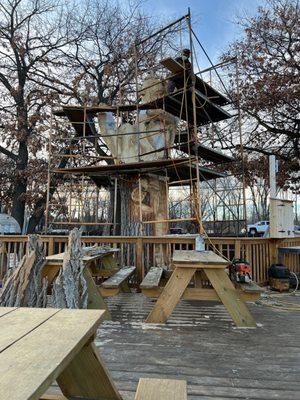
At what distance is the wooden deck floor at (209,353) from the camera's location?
9.42 ft

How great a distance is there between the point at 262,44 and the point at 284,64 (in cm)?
163

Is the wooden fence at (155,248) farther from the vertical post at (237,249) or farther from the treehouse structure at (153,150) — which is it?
the treehouse structure at (153,150)

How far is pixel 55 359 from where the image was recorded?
1.31 meters

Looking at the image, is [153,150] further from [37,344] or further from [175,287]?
[37,344]

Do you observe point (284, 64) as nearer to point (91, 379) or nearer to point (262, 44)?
point (262, 44)

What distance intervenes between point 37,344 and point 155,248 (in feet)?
21.6

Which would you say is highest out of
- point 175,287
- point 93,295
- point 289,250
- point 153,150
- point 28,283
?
point 153,150

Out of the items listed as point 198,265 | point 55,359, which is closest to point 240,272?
point 198,265

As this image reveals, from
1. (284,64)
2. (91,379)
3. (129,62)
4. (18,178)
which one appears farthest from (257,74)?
(91,379)

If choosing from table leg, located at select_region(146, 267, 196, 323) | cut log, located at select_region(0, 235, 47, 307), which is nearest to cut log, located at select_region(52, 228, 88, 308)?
cut log, located at select_region(0, 235, 47, 307)

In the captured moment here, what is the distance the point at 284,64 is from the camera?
17.1 metres

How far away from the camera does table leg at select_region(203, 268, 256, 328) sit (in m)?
4.56

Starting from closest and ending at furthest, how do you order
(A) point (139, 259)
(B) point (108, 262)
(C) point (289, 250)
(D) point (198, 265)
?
(D) point (198, 265) < (B) point (108, 262) < (A) point (139, 259) < (C) point (289, 250)

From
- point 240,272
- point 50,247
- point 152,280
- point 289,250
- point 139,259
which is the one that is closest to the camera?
point 152,280
